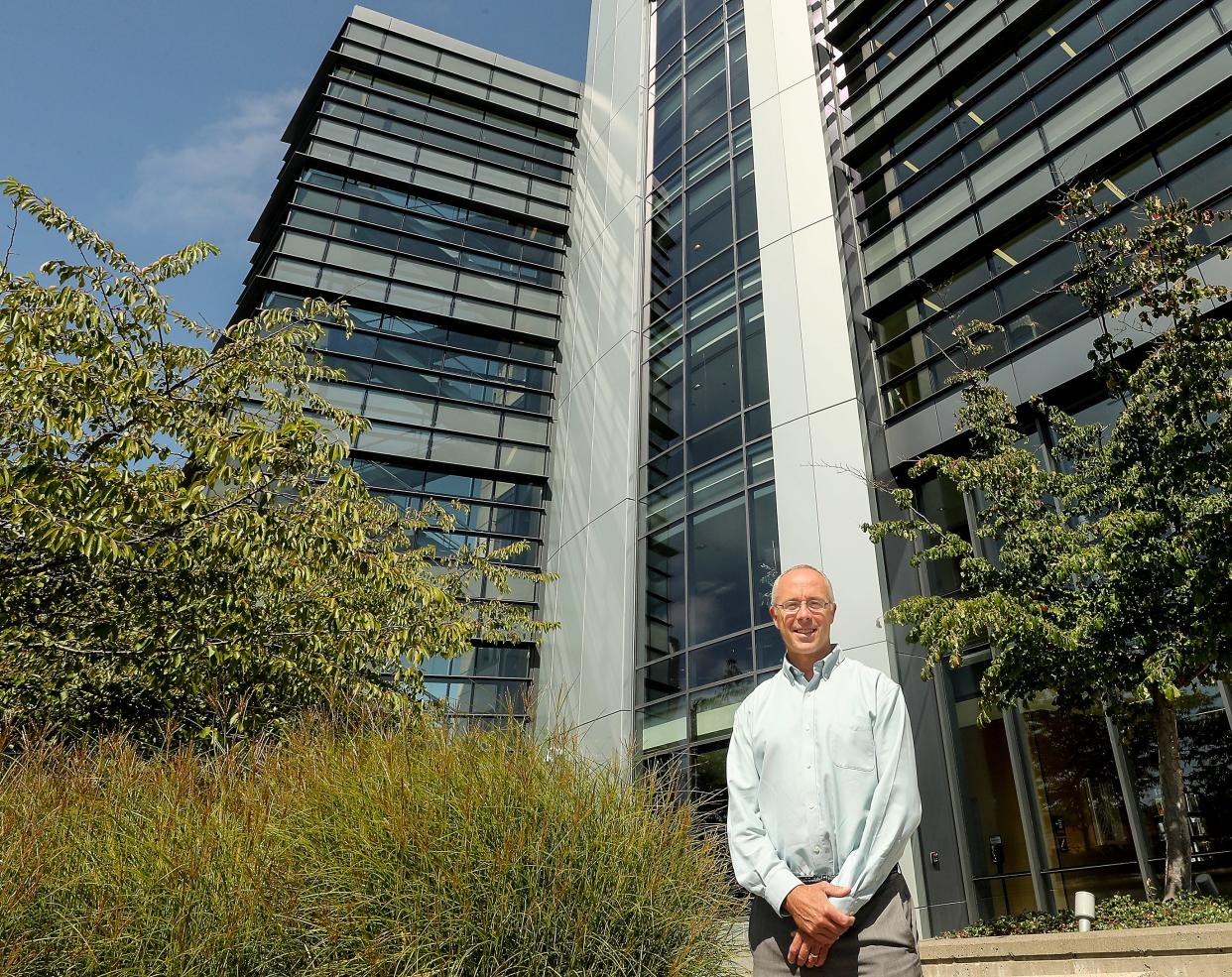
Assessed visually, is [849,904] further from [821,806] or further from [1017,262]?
[1017,262]

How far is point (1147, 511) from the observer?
6.99 metres

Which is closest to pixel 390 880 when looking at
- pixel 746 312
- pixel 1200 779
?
pixel 1200 779

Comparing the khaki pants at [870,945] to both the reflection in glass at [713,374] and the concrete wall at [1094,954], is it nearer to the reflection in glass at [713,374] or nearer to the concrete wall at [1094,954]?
the concrete wall at [1094,954]

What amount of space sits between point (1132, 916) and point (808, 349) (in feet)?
30.6

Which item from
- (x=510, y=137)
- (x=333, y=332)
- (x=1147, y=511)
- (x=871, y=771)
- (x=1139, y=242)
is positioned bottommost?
(x=871, y=771)

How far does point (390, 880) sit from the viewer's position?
4.05 meters

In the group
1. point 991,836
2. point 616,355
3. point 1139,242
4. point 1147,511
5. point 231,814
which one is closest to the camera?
point 231,814

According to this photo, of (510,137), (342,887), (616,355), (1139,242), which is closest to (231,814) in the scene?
(342,887)

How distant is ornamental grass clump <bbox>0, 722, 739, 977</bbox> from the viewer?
395cm

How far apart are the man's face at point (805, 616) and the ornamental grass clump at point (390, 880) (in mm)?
2146

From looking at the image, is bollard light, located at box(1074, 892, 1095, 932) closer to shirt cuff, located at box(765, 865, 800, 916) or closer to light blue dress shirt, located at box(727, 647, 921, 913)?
light blue dress shirt, located at box(727, 647, 921, 913)

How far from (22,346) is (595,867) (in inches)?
228

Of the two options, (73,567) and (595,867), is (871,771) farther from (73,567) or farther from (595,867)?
(73,567)

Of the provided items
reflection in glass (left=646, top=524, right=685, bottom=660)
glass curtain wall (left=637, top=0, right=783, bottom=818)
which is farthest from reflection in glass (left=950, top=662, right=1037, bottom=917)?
reflection in glass (left=646, top=524, right=685, bottom=660)
